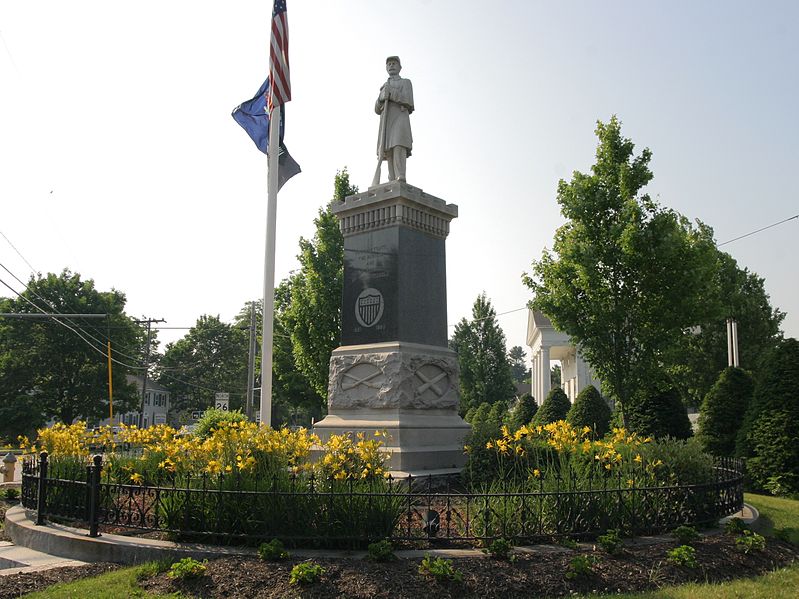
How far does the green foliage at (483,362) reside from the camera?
54.8 m

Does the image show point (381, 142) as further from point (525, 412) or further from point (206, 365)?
point (206, 365)

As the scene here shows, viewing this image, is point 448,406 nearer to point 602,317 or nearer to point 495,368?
point 602,317

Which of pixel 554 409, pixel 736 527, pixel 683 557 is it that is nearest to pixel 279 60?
pixel 736 527

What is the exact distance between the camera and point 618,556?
664 centimetres

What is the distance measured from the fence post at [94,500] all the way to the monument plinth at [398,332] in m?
4.35

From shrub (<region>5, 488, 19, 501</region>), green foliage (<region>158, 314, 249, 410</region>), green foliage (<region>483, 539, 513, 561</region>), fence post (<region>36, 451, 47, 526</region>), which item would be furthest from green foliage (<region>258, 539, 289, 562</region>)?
green foliage (<region>158, 314, 249, 410</region>)

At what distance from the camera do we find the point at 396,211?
11.8m

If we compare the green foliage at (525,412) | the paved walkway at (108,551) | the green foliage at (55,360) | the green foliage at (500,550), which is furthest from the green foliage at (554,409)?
the green foliage at (55,360)

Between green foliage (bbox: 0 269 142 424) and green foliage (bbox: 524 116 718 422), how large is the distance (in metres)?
33.9

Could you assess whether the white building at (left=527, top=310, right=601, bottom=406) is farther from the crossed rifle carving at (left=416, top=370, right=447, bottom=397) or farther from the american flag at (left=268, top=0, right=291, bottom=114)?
the crossed rifle carving at (left=416, top=370, right=447, bottom=397)

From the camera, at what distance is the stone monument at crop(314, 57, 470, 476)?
435 inches

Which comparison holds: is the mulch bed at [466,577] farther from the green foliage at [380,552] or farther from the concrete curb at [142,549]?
the concrete curb at [142,549]

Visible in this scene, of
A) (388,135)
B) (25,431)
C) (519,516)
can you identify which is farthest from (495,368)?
(519,516)

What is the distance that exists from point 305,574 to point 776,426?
38.7 feet
